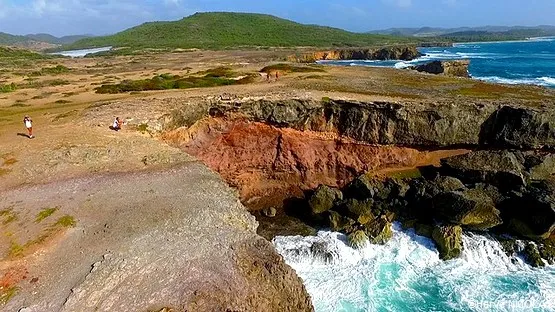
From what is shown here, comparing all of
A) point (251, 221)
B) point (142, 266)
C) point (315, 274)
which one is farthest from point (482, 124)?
point (142, 266)

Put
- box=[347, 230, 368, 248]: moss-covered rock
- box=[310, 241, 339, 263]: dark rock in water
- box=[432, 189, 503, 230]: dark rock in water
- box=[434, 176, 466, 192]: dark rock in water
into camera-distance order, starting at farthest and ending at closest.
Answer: box=[434, 176, 466, 192]: dark rock in water < box=[432, 189, 503, 230]: dark rock in water < box=[347, 230, 368, 248]: moss-covered rock < box=[310, 241, 339, 263]: dark rock in water

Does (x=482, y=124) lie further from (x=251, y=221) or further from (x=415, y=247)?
(x=251, y=221)

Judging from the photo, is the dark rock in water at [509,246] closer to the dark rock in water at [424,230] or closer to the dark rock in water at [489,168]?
the dark rock in water at [424,230]

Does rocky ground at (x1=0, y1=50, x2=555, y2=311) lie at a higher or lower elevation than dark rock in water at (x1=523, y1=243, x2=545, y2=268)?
higher

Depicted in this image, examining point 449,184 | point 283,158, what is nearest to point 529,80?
point 449,184

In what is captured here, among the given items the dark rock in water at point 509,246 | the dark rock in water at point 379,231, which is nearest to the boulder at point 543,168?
the dark rock in water at point 509,246

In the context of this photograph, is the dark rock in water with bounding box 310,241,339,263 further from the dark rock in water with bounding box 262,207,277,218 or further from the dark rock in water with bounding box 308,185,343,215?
the dark rock in water with bounding box 262,207,277,218

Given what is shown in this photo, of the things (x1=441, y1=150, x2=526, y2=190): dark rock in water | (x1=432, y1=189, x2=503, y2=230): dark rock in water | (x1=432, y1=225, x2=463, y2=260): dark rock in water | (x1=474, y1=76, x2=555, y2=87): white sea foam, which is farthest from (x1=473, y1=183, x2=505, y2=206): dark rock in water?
(x1=474, y1=76, x2=555, y2=87): white sea foam

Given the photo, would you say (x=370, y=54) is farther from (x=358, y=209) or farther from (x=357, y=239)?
(x=357, y=239)
